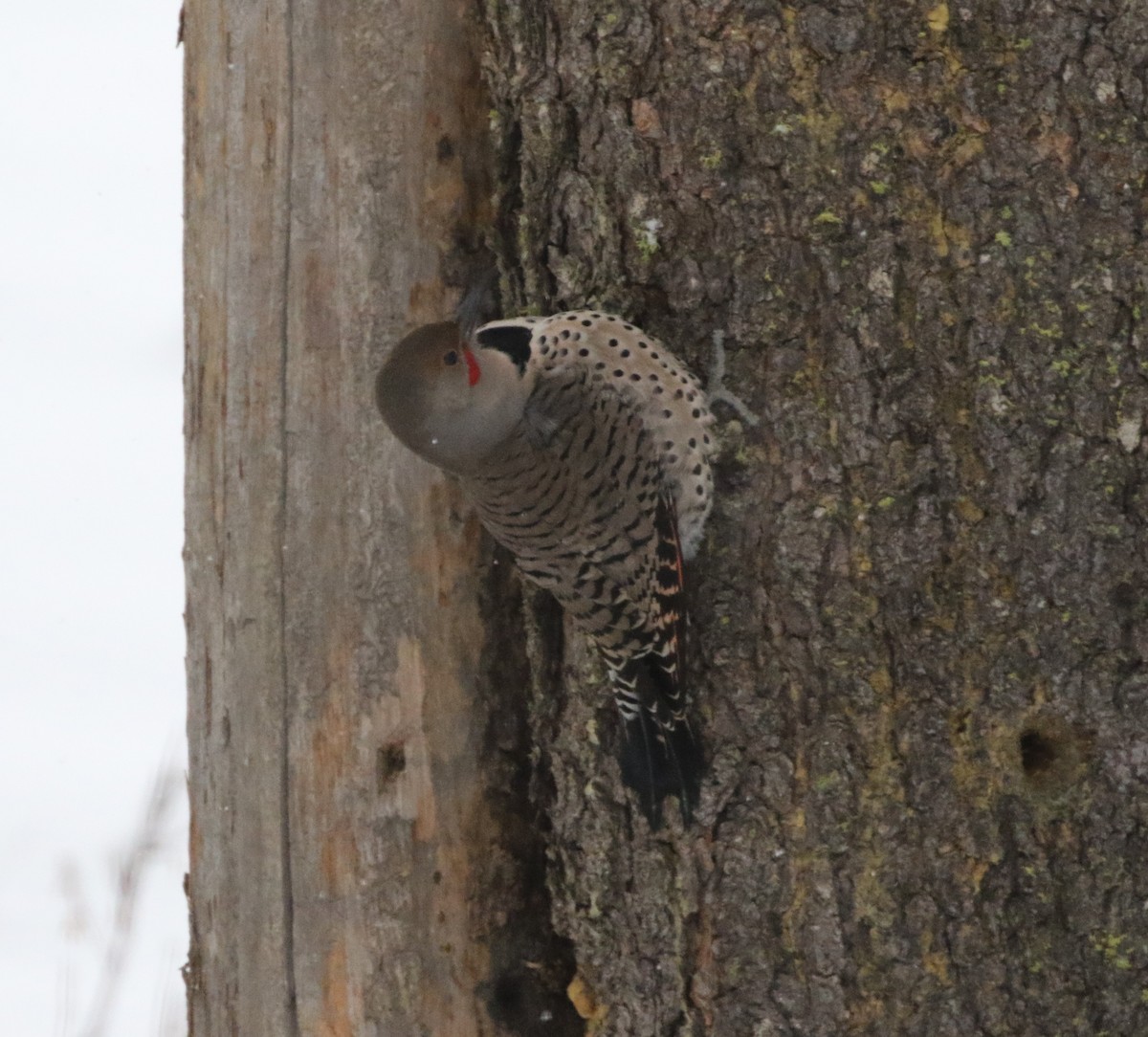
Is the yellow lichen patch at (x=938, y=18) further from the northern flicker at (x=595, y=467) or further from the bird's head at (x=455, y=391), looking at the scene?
the bird's head at (x=455, y=391)

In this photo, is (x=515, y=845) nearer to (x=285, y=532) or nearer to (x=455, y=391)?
(x=285, y=532)

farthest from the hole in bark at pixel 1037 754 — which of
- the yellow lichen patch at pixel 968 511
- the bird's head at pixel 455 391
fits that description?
the bird's head at pixel 455 391

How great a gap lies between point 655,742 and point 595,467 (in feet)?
2.16

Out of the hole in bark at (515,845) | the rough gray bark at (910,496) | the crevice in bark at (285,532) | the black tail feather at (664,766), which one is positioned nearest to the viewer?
the rough gray bark at (910,496)

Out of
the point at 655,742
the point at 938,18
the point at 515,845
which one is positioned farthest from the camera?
the point at 515,845

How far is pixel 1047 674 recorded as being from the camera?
2.21m

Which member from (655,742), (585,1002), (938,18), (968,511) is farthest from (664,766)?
(938,18)

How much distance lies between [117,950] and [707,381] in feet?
7.61

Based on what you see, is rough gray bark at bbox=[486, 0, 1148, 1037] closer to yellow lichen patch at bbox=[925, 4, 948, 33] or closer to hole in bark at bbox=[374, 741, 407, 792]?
yellow lichen patch at bbox=[925, 4, 948, 33]

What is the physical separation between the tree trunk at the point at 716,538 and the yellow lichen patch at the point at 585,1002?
0.05 metres

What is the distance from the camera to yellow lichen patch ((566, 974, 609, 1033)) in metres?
2.53

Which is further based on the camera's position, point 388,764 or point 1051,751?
point 388,764

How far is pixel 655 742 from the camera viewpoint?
2334mm

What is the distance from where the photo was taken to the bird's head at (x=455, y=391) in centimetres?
240
